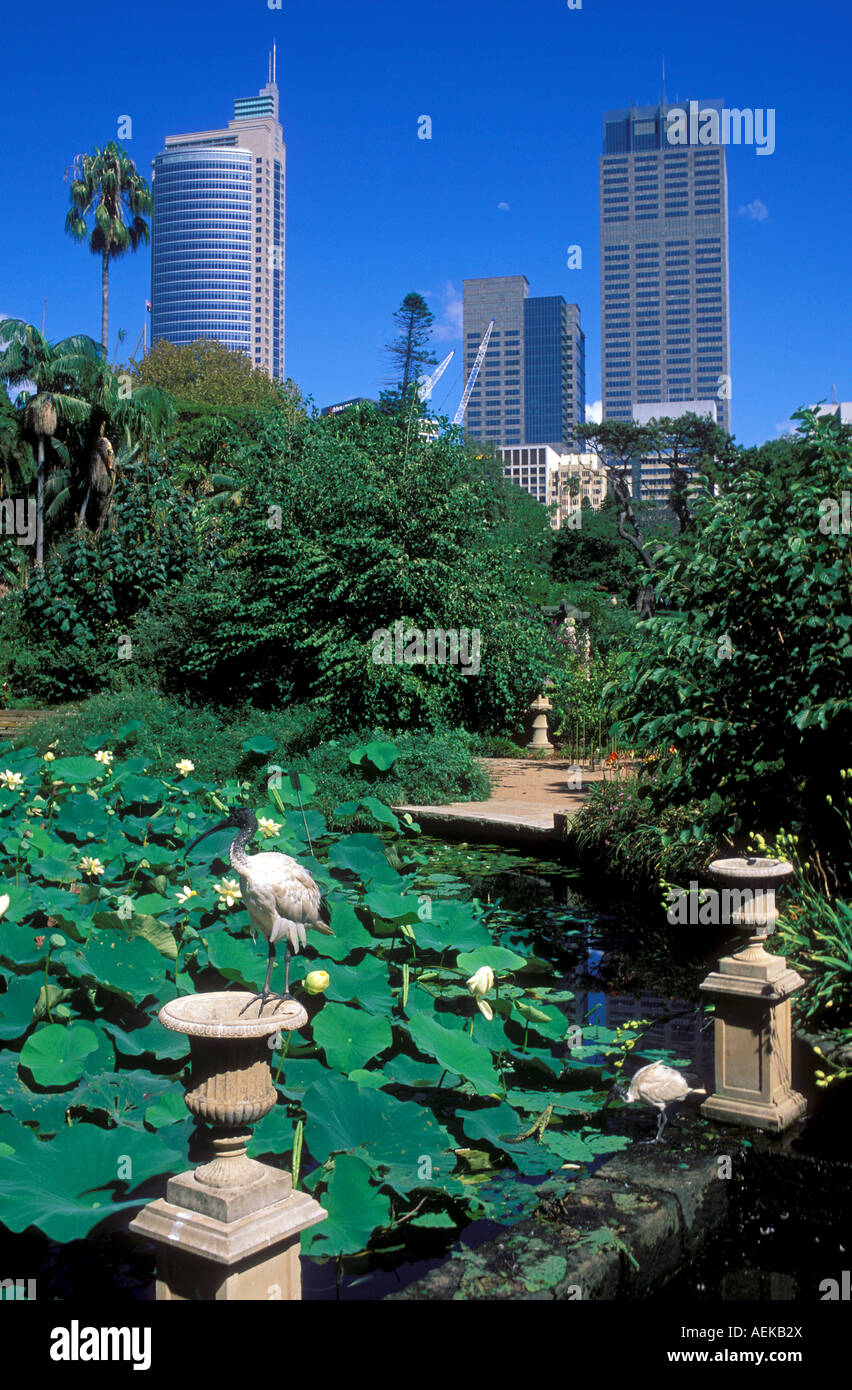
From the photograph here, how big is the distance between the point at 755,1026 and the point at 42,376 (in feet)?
85.5

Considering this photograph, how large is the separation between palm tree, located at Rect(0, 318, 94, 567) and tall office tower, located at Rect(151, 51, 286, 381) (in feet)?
539

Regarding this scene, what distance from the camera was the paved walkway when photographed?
8977 millimetres

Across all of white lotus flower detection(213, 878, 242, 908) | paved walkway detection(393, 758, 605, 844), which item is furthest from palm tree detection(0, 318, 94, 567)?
white lotus flower detection(213, 878, 242, 908)

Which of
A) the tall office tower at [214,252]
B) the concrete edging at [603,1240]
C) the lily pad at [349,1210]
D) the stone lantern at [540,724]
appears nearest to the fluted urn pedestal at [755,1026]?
the concrete edging at [603,1240]

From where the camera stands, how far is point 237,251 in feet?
604

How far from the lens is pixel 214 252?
18212cm

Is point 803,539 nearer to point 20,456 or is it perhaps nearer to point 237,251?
point 20,456

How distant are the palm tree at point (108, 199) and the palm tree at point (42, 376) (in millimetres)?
9365

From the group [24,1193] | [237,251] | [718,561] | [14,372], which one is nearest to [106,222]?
[14,372]

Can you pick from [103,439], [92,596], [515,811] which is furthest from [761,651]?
[103,439]

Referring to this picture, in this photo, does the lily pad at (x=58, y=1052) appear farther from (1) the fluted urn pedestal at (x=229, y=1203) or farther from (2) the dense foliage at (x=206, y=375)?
(2) the dense foliage at (x=206, y=375)

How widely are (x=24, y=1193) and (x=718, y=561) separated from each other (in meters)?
4.31

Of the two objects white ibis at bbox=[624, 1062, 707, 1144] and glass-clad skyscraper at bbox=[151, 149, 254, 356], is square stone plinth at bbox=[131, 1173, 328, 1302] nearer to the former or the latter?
white ibis at bbox=[624, 1062, 707, 1144]

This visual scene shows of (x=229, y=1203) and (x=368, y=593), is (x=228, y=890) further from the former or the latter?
(x=368, y=593)
